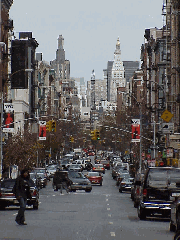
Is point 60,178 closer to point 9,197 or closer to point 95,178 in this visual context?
point 95,178

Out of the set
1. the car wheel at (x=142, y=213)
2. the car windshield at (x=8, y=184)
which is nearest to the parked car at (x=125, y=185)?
the car windshield at (x=8, y=184)

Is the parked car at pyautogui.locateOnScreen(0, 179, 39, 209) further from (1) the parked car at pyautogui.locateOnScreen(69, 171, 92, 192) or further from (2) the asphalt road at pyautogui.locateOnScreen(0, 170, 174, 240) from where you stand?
→ (1) the parked car at pyautogui.locateOnScreen(69, 171, 92, 192)

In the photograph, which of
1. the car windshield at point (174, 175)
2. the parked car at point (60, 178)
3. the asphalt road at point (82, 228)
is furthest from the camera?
the parked car at point (60, 178)

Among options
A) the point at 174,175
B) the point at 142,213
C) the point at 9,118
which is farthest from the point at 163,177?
the point at 9,118

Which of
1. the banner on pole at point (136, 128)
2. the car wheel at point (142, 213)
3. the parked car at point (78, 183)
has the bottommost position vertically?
the parked car at point (78, 183)

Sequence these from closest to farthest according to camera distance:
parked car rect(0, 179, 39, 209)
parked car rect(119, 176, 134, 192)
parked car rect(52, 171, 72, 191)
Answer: parked car rect(0, 179, 39, 209) < parked car rect(52, 171, 72, 191) < parked car rect(119, 176, 134, 192)

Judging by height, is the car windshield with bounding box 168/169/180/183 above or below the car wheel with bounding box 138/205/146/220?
above

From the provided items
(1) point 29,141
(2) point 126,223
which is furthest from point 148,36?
(2) point 126,223

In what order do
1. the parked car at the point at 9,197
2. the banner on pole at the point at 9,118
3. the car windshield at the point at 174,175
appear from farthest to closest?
the banner on pole at the point at 9,118 → the parked car at the point at 9,197 → the car windshield at the point at 174,175

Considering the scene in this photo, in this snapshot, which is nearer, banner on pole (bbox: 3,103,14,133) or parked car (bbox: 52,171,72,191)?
parked car (bbox: 52,171,72,191)

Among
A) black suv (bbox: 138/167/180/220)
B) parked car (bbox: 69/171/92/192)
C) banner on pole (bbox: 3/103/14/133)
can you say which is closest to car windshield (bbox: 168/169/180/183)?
black suv (bbox: 138/167/180/220)

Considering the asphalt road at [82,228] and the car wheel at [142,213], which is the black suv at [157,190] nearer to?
the car wheel at [142,213]

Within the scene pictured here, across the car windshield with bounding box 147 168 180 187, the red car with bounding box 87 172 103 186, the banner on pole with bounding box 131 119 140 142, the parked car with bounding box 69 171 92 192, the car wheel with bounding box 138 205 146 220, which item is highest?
the banner on pole with bounding box 131 119 140 142

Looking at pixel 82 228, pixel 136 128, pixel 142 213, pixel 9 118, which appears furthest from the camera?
pixel 136 128
